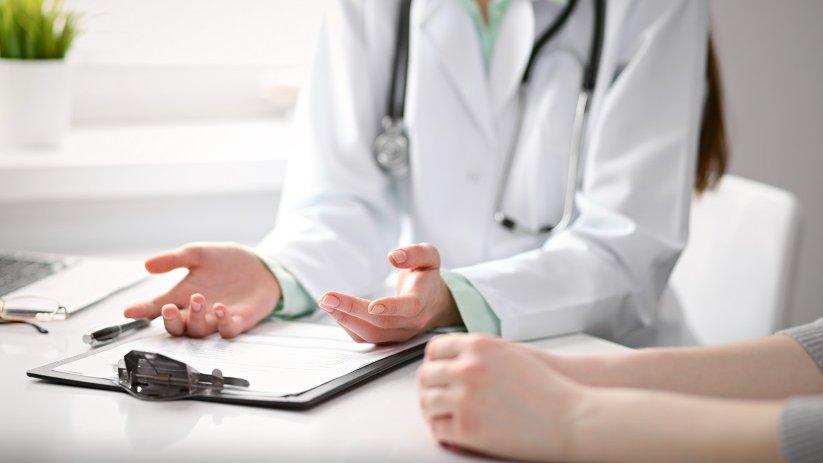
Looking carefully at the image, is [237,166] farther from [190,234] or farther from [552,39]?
[552,39]

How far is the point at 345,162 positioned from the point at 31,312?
51cm

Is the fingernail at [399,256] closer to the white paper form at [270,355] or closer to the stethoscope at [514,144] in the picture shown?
the white paper form at [270,355]

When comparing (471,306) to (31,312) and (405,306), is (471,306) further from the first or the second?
(31,312)

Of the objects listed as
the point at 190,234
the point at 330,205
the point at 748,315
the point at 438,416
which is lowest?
the point at 190,234

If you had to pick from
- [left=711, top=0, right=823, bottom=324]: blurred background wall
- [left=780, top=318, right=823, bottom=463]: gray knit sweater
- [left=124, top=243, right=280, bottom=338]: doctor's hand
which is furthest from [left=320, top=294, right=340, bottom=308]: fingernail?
[left=711, top=0, right=823, bottom=324]: blurred background wall

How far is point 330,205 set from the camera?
4.57ft

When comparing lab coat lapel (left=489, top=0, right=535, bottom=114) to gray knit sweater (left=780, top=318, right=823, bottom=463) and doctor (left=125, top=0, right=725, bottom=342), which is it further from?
gray knit sweater (left=780, top=318, right=823, bottom=463)

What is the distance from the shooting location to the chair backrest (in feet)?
4.56

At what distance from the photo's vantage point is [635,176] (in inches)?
51.6

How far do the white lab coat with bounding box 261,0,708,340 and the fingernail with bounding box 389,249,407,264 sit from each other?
22cm

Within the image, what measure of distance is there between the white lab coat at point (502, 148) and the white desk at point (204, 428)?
39 cm

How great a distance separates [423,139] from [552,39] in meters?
0.24

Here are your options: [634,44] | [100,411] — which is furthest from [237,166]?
[100,411]

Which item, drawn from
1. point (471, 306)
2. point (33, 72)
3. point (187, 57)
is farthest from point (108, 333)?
point (187, 57)
